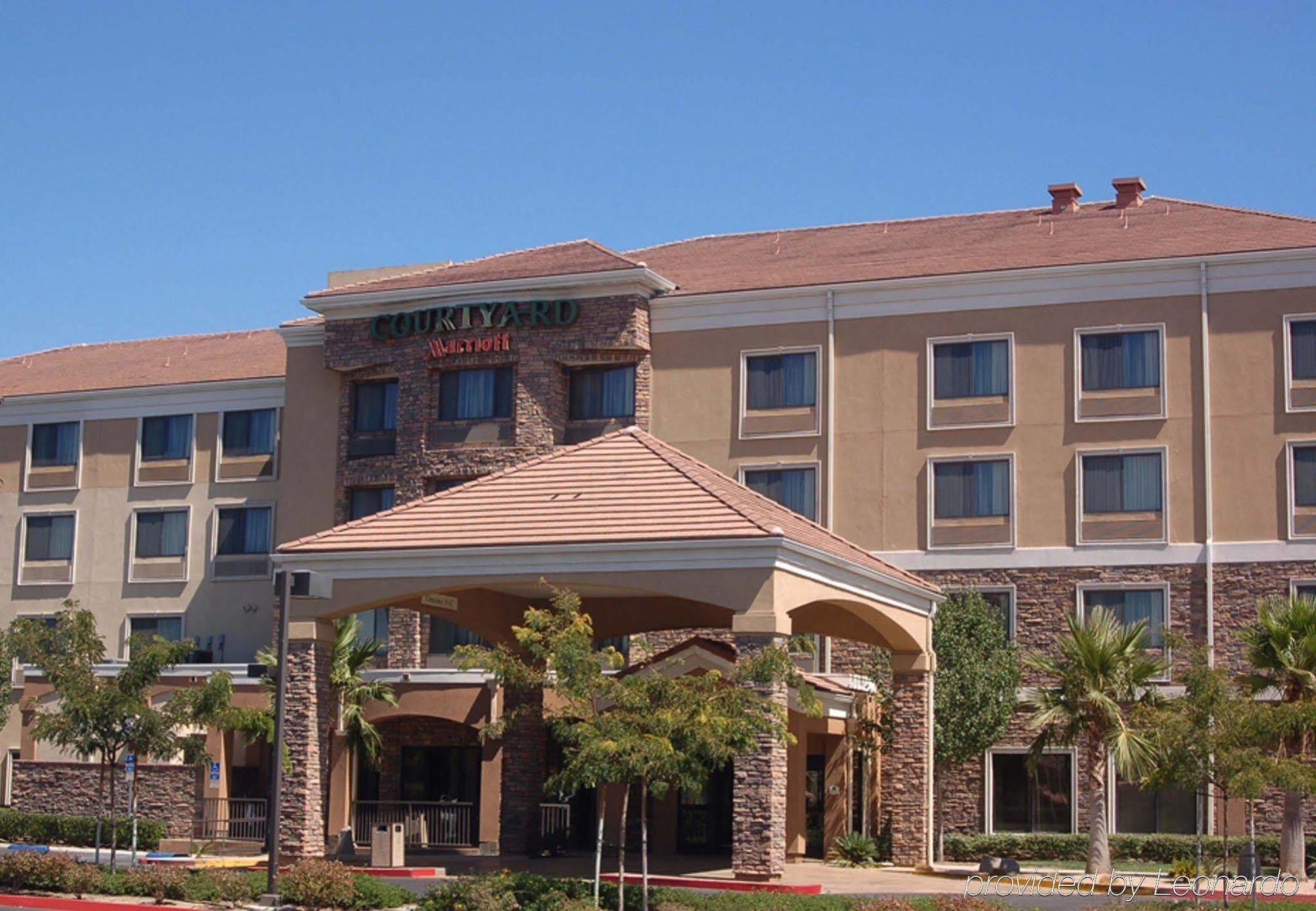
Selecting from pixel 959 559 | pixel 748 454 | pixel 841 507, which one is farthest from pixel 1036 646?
pixel 748 454

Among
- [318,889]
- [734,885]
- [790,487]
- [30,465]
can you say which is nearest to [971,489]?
[790,487]

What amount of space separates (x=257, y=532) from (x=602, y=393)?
13.3m

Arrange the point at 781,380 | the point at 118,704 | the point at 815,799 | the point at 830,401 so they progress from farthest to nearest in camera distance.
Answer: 1. the point at 781,380
2. the point at 830,401
3. the point at 815,799
4. the point at 118,704

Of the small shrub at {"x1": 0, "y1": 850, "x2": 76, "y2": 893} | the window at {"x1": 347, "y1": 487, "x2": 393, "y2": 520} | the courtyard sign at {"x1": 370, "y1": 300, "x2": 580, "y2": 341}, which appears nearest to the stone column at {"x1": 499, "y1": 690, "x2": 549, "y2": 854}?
the small shrub at {"x1": 0, "y1": 850, "x2": 76, "y2": 893}

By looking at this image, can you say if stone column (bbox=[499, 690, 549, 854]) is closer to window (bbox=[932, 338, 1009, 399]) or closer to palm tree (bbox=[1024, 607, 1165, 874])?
palm tree (bbox=[1024, 607, 1165, 874])

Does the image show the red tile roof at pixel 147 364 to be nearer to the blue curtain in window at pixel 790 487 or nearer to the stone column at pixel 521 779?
the blue curtain in window at pixel 790 487

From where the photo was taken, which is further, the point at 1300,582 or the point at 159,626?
the point at 159,626

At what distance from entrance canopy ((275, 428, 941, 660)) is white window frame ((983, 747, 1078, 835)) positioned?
38.0 ft

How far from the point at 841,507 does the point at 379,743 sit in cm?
1371

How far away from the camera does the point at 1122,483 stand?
145ft

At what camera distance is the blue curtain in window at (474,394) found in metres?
49.3

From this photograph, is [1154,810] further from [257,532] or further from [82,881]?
[257,532]

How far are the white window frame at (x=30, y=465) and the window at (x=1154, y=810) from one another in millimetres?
34877

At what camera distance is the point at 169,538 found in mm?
56594
